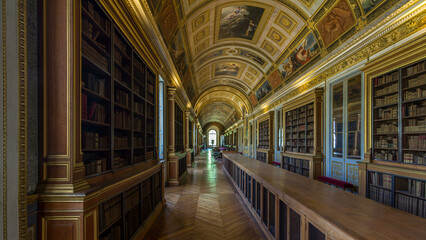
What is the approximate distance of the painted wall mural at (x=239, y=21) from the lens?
722cm

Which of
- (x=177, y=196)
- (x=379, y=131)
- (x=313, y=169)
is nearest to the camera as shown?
(x=379, y=131)

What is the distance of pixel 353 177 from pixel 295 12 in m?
5.56

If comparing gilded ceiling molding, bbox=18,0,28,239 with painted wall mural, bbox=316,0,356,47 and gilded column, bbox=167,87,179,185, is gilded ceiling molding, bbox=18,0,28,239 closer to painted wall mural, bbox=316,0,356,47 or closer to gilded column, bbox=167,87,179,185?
gilded column, bbox=167,87,179,185

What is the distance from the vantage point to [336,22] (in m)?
5.92

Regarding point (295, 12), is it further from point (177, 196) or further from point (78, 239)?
point (78, 239)

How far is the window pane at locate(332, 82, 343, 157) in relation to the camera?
20.5 ft

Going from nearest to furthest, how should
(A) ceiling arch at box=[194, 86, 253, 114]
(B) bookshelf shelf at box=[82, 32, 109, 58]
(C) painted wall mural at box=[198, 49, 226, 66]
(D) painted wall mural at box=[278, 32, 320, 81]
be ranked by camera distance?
(B) bookshelf shelf at box=[82, 32, 109, 58], (D) painted wall mural at box=[278, 32, 320, 81], (C) painted wall mural at box=[198, 49, 226, 66], (A) ceiling arch at box=[194, 86, 253, 114]

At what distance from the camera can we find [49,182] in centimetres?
196

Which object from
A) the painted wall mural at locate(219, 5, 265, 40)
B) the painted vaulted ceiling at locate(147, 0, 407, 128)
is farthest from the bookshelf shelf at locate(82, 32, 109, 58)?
the painted wall mural at locate(219, 5, 265, 40)

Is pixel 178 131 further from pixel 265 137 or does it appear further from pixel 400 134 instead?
pixel 400 134

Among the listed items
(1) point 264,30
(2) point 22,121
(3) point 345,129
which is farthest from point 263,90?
(2) point 22,121

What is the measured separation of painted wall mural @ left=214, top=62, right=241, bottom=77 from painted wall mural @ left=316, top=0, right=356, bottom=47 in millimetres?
6831

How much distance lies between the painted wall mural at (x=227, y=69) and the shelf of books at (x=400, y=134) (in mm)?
9257
